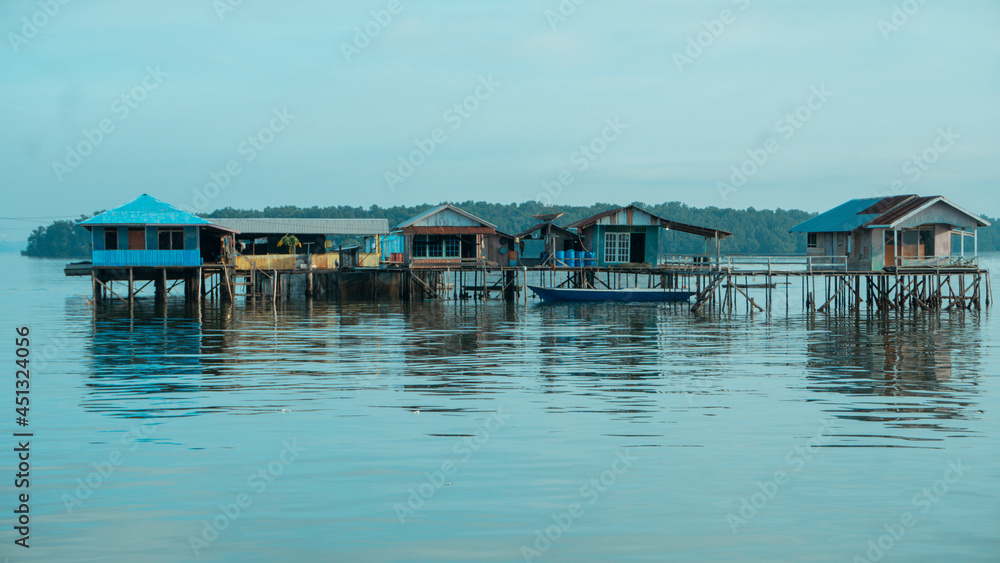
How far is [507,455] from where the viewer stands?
530 inches

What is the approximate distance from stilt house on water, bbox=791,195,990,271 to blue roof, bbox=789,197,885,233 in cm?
5

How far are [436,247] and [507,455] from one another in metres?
41.3

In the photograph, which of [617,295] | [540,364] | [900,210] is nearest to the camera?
[540,364]

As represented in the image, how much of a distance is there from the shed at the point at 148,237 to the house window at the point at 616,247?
23.5 metres

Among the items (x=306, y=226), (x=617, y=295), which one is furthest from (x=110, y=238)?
(x=617, y=295)

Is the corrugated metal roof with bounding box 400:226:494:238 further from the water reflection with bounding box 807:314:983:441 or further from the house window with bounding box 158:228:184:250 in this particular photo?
the water reflection with bounding box 807:314:983:441

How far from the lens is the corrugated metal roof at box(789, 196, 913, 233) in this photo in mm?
46406

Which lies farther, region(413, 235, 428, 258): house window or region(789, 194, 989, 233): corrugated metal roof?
region(413, 235, 428, 258): house window

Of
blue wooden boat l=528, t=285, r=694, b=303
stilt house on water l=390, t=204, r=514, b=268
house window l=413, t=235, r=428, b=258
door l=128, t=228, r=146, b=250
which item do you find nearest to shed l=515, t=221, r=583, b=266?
stilt house on water l=390, t=204, r=514, b=268

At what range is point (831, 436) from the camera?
14805mm

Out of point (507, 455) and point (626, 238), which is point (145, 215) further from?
point (507, 455)

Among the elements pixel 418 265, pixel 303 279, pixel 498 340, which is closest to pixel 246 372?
pixel 498 340

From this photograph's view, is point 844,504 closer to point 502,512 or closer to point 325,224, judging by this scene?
point 502,512

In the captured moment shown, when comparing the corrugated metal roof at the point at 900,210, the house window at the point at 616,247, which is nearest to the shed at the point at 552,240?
the house window at the point at 616,247
